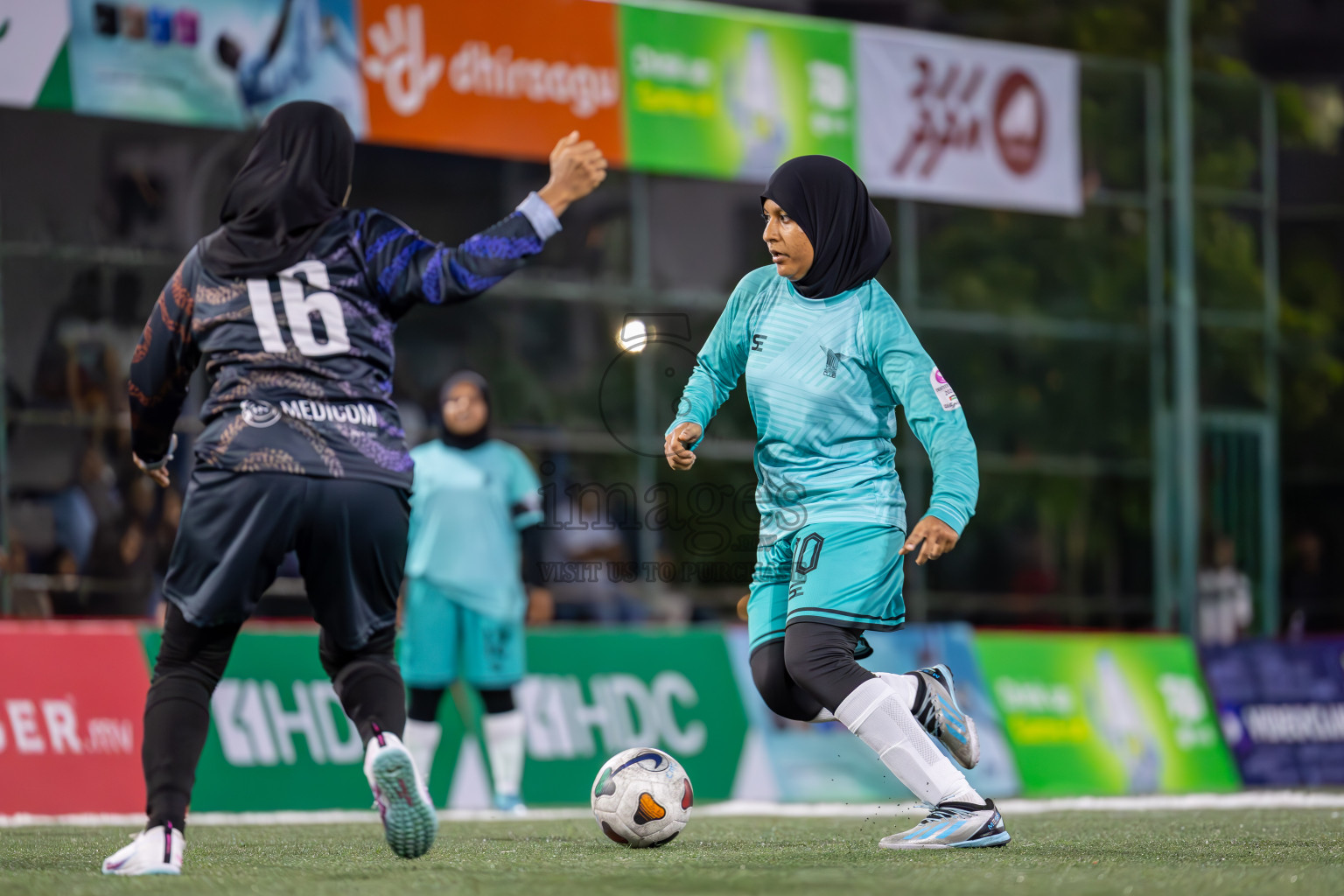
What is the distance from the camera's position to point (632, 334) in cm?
1557

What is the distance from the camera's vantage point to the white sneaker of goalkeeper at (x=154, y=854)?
479 cm

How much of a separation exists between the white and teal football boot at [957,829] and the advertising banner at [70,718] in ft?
15.6

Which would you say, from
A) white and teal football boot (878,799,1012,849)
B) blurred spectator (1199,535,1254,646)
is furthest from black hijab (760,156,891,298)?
blurred spectator (1199,535,1254,646)

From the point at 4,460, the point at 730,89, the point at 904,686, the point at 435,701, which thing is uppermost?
the point at 730,89

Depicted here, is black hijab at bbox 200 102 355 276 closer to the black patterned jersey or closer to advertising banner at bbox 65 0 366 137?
the black patterned jersey

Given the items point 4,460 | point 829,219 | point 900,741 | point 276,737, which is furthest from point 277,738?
point 829,219

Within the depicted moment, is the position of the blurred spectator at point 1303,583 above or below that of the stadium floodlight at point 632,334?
below

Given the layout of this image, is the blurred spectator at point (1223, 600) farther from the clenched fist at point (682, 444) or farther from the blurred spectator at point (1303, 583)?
the clenched fist at point (682, 444)

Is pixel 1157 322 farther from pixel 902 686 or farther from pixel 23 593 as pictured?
pixel 902 686

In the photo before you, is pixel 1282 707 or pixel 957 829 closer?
pixel 957 829

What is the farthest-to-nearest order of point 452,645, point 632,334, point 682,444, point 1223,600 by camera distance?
point 1223,600 < point 632,334 < point 452,645 < point 682,444

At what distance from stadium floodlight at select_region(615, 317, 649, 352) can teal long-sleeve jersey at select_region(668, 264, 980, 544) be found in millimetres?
9551

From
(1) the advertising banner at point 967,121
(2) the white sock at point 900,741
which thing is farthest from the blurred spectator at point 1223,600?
(2) the white sock at point 900,741

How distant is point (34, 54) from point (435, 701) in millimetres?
5149
